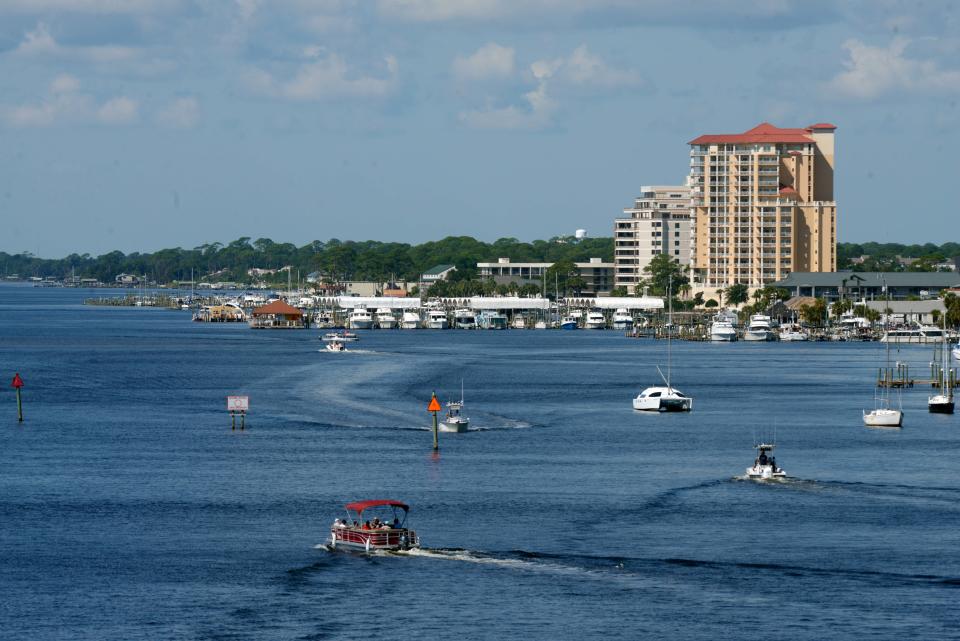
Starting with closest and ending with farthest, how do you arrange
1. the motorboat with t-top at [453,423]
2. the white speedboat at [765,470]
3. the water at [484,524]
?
the water at [484,524] → the white speedboat at [765,470] → the motorboat with t-top at [453,423]

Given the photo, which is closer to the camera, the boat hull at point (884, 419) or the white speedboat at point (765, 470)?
the white speedboat at point (765, 470)

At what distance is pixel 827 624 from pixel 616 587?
8574mm

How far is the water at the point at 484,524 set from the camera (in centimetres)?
5794

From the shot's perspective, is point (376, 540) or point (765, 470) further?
point (765, 470)

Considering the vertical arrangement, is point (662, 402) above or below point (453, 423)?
below

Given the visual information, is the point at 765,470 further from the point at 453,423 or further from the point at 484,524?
the point at 453,423

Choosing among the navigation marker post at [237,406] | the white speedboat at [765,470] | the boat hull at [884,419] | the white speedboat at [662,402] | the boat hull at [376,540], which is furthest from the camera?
the white speedboat at [662,402]

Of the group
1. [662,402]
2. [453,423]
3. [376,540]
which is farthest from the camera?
[662,402]

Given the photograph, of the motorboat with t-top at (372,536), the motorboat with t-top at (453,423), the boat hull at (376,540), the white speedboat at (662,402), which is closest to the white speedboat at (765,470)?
the motorboat with t-top at (372,536)

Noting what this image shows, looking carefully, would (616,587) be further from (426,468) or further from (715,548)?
(426,468)

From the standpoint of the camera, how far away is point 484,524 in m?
74.3

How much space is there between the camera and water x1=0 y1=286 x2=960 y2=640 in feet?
190

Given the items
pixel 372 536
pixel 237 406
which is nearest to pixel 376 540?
pixel 372 536

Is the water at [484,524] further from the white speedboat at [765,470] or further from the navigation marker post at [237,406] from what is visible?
the navigation marker post at [237,406]
